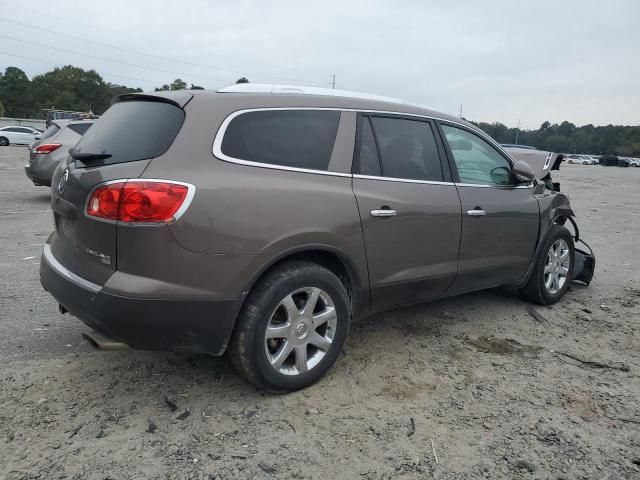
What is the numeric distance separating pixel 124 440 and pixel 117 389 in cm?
53

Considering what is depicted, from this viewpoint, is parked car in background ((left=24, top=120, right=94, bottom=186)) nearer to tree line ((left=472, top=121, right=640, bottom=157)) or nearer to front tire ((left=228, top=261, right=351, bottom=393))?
front tire ((left=228, top=261, right=351, bottom=393))

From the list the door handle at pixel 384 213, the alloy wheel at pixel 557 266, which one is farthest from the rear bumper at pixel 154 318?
the alloy wheel at pixel 557 266

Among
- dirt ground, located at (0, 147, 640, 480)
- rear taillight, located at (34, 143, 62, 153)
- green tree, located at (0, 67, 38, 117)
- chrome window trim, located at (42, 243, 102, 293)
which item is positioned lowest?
dirt ground, located at (0, 147, 640, 480)

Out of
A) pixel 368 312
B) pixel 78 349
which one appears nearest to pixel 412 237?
pixel 368 312

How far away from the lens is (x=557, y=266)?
507 cm

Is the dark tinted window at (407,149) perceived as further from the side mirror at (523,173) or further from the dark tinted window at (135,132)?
the dark tinted window at (135,132)

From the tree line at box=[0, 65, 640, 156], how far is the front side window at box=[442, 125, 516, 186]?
61.0 metres

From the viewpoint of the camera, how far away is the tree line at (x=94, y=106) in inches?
3324

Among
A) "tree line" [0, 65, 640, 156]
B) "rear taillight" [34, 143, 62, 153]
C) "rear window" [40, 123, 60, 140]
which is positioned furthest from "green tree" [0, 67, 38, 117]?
"rear taillight" [34, 143, 62, 153]

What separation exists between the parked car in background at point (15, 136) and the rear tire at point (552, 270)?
35.4 metres

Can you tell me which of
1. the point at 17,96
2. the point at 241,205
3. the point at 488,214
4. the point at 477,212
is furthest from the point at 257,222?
the point at 17,96

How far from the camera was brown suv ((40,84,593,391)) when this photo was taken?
8.57ft

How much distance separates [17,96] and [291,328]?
96891 millimetres

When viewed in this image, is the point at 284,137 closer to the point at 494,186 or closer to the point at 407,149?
the point at 407,149
